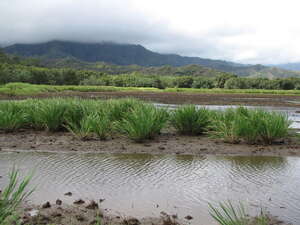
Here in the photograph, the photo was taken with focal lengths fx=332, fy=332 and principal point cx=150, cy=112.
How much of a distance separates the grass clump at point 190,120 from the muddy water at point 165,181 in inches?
140

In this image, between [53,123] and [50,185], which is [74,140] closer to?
[53,123]

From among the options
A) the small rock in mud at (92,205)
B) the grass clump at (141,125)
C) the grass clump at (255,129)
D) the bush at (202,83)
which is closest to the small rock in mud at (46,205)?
the small rock in mud at (92,205)

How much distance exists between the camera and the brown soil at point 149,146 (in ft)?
35.2

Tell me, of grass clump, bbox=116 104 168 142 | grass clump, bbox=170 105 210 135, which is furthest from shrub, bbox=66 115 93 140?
grass clump, bbox=170 105 210 135

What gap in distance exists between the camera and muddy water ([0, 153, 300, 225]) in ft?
19.5

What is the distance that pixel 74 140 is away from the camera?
1218cm

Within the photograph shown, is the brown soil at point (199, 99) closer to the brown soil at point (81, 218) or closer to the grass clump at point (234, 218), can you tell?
the grass clump at point (234, 218)

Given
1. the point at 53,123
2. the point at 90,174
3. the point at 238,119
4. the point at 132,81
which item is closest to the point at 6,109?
the point at 53,123

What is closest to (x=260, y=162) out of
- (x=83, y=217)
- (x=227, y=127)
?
(x=227, y=127)

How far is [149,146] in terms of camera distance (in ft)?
37.3

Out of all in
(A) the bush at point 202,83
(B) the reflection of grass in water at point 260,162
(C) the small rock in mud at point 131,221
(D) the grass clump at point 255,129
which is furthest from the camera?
(A) the bush at point 202,83

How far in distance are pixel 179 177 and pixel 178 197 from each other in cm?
139

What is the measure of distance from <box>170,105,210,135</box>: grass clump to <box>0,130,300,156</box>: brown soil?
2.46 ft

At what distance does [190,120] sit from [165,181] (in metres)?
6.48
